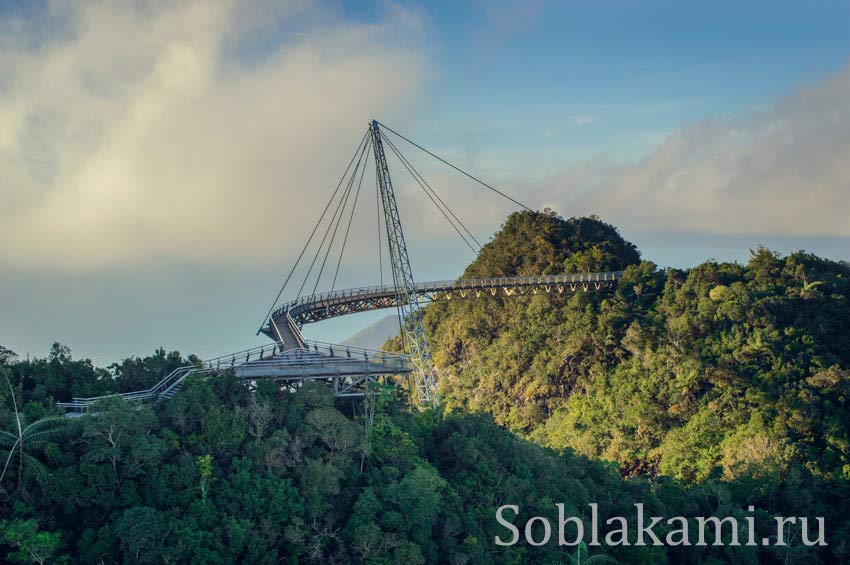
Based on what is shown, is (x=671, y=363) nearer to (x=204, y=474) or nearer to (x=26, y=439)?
(x=204, y=474)

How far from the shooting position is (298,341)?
159 ft

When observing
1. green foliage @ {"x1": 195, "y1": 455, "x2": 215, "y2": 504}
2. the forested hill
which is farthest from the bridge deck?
green foliage @ {"x1": 195, "y1": 455, "x2": 215, "y2": 504}

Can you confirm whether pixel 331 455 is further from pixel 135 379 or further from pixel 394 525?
pixel 135 379

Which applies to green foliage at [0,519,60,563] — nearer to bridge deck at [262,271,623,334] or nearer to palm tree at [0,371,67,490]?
palm tree at [0,371,67,490]

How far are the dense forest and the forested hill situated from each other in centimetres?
17

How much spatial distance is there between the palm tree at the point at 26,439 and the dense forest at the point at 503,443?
69 mm

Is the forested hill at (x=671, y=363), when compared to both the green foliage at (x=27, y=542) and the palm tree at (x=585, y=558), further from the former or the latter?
the green foliage at (x=27, y=542)

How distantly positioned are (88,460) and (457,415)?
63.1 feet

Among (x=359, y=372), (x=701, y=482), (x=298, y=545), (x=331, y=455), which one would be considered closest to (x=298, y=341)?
(x=359, y=372)

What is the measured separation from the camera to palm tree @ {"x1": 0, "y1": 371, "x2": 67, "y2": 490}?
2941 centimetres

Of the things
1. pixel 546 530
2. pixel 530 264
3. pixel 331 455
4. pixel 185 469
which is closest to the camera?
pixel 185 469

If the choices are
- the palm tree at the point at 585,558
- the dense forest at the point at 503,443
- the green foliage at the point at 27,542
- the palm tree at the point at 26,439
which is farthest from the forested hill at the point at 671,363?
the green foliage at the point at 27,542

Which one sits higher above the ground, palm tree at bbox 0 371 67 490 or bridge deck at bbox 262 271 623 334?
bridge deck at bbox 262 271 623 334

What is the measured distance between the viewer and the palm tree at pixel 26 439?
96.5 feet
